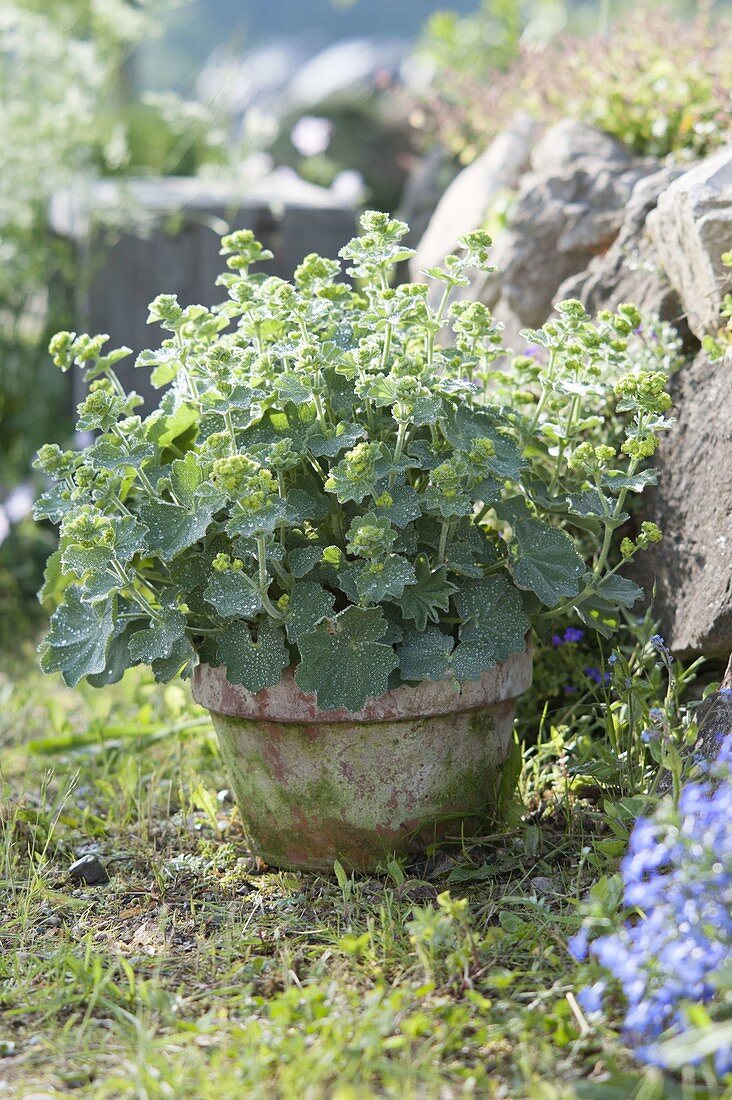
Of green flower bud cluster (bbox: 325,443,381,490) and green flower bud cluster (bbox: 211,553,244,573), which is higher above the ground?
green flower bud cluster (bbox: 325,443,381,490)

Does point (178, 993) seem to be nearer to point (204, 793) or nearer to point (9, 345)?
point (204, 793)

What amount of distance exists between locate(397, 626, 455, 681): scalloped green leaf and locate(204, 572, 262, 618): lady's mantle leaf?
256 mm

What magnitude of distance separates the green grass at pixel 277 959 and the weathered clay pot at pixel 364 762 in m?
0.07

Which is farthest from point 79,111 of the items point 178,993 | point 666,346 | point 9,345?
point 178,993

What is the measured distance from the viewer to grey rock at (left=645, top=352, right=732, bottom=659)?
2066 millimetres

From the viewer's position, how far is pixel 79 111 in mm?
4227

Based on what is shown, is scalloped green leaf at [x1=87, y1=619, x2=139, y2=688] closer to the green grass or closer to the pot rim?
the pot rim

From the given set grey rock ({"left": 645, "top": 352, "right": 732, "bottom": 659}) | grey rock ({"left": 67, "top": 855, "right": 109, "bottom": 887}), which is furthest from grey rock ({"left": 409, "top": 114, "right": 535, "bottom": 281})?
grey rock ({"left": 67, "top": 855, "right": 109, "bottom": 887})

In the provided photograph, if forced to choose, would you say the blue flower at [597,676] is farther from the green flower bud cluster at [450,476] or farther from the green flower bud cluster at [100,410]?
the green flower bud cluster at [100,410]

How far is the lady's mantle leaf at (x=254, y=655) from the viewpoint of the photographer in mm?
1806

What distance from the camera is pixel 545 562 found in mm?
1922

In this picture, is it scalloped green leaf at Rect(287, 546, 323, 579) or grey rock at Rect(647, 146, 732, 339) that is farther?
A: grey rock at Rect(647, 146, 732, 339)

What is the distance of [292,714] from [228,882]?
0.39 metres

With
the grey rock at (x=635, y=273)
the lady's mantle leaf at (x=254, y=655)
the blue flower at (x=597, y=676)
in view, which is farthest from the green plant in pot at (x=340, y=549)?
the grey rock at (x=635, y=273)
